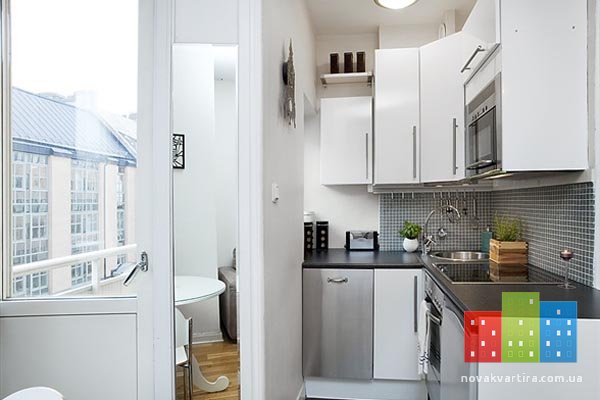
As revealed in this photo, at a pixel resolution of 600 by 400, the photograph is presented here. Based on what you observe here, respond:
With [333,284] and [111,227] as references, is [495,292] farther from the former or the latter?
[111,227]

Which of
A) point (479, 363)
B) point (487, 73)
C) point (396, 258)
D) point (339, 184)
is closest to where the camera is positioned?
point (479, 363)

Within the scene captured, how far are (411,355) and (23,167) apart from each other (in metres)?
2.42

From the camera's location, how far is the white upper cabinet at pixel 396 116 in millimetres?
2869

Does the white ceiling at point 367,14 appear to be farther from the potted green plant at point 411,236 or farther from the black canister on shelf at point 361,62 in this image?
the potted green plant at point 411,236

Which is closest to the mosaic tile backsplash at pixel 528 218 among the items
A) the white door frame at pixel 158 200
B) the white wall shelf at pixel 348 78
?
the white wall shelf at pixel 348 78

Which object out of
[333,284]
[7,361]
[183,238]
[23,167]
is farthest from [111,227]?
[333,284]

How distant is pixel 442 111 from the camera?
8.90ft

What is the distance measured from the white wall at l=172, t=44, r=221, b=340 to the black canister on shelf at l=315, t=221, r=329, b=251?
Result: 1.63 m

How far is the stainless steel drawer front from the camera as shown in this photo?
270cm

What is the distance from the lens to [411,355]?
267 cm

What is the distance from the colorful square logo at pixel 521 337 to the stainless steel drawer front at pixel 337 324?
1.34 m

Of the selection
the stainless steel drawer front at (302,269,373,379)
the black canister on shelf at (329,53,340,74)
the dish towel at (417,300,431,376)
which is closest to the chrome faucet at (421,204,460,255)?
the stainless steel drawer front at (302,269,373,379)

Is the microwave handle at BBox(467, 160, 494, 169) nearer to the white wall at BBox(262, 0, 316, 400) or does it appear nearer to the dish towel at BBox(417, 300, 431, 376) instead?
the dish towel at BBox(417, 300, 431, 376)

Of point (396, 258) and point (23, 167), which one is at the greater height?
point (23, 167)
